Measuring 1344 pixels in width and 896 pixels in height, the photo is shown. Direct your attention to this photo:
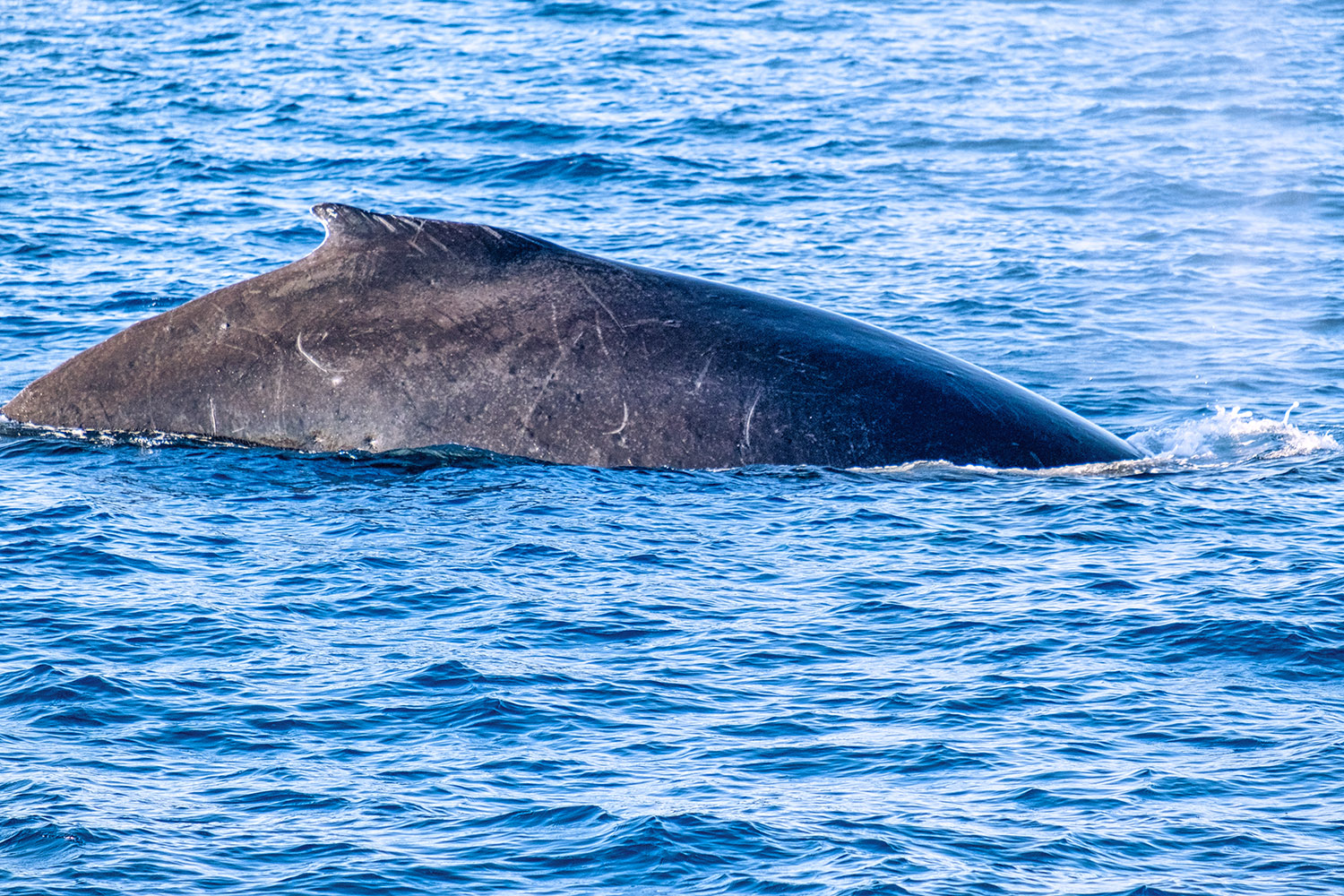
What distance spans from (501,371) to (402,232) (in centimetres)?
125

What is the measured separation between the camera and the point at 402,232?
13.7 metres

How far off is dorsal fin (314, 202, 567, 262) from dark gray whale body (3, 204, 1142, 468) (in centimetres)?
1

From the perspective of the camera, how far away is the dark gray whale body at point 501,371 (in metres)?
13.6

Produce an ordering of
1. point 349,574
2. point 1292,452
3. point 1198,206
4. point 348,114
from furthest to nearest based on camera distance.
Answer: point 348,114 < point 1198,206 < point 1292,452 < point 349,574

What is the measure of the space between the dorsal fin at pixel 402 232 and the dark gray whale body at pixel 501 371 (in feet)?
0.04

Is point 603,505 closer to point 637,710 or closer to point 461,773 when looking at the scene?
point 637,710

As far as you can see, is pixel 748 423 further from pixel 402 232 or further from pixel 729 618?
pixel 402 232

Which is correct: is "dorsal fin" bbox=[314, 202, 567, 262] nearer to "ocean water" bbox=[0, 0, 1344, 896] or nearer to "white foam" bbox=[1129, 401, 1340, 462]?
"ocean water" bbox=[0, 0, 1344, 896]

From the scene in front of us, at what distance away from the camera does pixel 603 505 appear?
1329 cm

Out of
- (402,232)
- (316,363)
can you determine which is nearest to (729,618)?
(316,363)

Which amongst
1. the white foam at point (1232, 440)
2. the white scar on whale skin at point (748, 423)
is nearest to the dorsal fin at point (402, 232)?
the white scar on whale skin at point (748, 423)

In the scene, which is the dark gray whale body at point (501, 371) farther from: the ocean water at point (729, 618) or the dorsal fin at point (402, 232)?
the ocean water at point (729, 618)

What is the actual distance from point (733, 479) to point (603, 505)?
3.35 ft

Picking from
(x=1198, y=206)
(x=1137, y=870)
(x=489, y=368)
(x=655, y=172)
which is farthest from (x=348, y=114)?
(x=1137, y=870)
